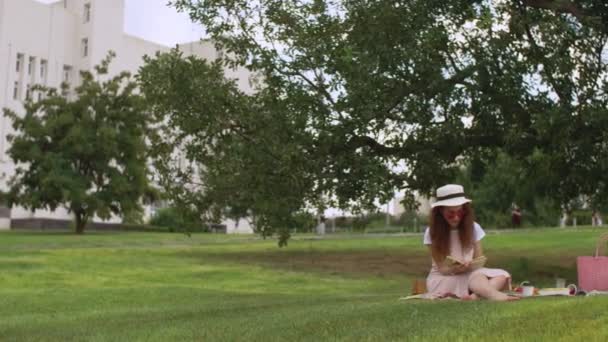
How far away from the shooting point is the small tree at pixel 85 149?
42.1 meters

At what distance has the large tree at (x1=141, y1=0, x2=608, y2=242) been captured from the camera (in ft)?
45.6

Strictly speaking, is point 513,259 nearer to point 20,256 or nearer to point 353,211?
point 353,211

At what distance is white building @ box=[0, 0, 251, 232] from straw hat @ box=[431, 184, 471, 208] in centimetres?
4586

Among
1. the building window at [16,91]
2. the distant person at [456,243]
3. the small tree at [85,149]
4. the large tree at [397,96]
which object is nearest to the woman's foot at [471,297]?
the distant person at [456,243]

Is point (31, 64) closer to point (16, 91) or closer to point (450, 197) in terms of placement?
point (16, 91)

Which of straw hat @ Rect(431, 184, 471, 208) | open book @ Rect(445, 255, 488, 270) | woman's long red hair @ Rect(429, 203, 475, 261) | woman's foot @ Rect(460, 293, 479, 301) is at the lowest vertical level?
woman's foot @ Rect(460, 293, 479, 301)

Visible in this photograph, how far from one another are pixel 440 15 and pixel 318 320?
9.11 m

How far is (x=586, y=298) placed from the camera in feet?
22.9

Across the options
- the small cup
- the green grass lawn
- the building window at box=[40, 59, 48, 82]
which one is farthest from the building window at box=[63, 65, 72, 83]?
the small cup

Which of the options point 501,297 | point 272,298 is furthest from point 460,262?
point 272,298

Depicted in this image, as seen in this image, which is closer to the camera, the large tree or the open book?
the open book

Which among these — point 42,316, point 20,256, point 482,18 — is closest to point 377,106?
point 482,18

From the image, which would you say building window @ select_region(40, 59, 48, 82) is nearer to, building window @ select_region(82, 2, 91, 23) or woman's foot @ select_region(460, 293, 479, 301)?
building window @ select_region(82, 2, 91, 23)

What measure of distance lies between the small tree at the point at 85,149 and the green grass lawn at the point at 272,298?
18538 millimetres
